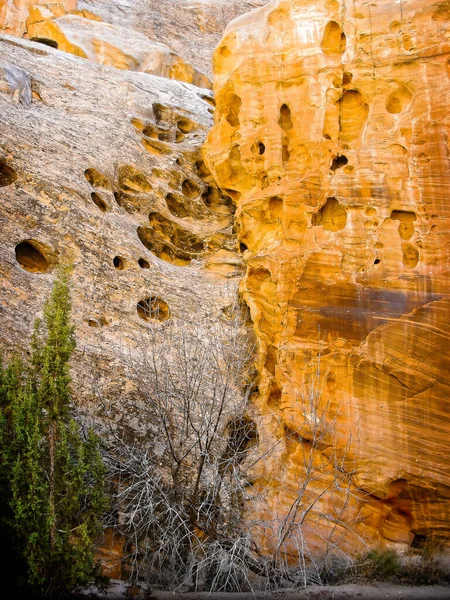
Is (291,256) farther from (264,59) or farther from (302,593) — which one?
(302,593)

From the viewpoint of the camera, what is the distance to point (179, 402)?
1153 centimetres

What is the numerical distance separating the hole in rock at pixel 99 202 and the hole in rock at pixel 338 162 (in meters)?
4.63

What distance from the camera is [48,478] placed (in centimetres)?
820

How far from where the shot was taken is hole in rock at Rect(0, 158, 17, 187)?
1292 cm

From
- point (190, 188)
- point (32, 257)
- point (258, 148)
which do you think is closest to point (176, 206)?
point (190, 188)

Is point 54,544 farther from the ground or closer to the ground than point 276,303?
closer to the ground

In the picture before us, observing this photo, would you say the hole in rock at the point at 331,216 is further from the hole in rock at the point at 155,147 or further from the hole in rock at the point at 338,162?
the hole in rock at the point at 155,147

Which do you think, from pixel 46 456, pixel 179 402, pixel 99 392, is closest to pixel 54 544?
pixel 46 456

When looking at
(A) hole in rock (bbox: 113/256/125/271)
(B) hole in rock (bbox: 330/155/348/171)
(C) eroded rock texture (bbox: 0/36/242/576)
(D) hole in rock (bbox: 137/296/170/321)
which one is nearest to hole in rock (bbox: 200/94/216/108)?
(C) eroded rock texture (bbox: 0/36/242/576)

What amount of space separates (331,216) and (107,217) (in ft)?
14.5

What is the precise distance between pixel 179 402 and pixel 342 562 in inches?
141

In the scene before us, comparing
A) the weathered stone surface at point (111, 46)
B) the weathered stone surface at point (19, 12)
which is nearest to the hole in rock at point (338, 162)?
the weathered stone surface at point (111, 46)

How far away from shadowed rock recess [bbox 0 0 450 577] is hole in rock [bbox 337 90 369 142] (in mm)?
38

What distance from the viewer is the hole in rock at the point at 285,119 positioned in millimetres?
13438
